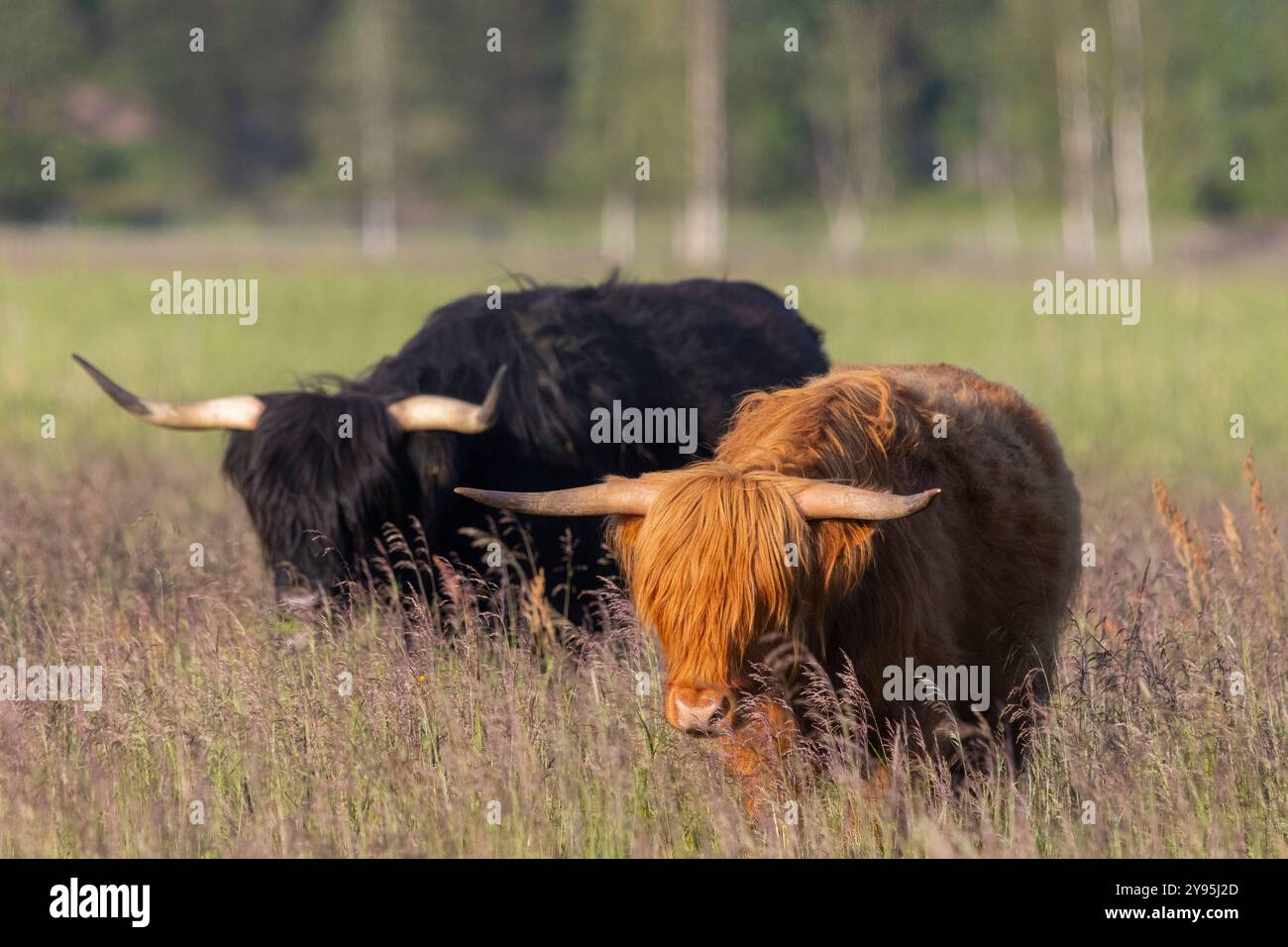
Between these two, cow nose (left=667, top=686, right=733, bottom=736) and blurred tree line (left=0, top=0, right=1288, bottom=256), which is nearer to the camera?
cow nose (left=667, top=686, right=733, bottom=736)

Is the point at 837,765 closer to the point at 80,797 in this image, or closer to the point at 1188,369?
the point at 80,797

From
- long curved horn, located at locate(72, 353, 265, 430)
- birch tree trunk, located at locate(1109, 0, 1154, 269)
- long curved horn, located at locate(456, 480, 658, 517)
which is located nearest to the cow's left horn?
long curved horn, located at locate(456, 480, 658, 517)

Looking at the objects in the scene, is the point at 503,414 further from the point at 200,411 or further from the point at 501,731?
the point at 501,731

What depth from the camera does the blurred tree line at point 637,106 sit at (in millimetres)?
45500

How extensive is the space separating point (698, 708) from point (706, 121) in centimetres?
4558

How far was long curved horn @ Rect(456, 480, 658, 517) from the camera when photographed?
432cm

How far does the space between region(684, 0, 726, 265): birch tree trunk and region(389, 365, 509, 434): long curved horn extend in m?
41.3

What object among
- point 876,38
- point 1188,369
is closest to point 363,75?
point 876,38

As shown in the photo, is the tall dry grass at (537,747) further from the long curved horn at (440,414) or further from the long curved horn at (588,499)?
the long curved horn at (588,499)

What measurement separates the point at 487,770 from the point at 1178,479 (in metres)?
8.07

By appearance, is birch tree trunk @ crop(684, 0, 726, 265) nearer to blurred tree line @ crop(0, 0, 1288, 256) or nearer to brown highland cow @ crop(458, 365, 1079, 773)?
blurred tree line @ crop(0, 0, 1288, 256)

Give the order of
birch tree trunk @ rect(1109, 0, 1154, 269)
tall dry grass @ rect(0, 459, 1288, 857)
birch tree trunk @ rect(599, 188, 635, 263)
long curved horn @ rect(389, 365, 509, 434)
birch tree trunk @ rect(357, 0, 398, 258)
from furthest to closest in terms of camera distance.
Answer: birch tree trunk @ rect(599, 188, 635, 263), birch tree trunk @ rect(357, 0, 398, 258), birch tree trunk @ rect(1109, 0, 1154, 269), long curved horn @ rect(389, 365, 509, 434), tall dry grass @ rect(0, 459, 1288, 857)

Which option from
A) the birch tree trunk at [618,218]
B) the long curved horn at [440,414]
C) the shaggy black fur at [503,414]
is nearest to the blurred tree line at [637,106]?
the birch tree trunk at [618,218]

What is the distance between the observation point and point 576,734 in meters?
5.00
